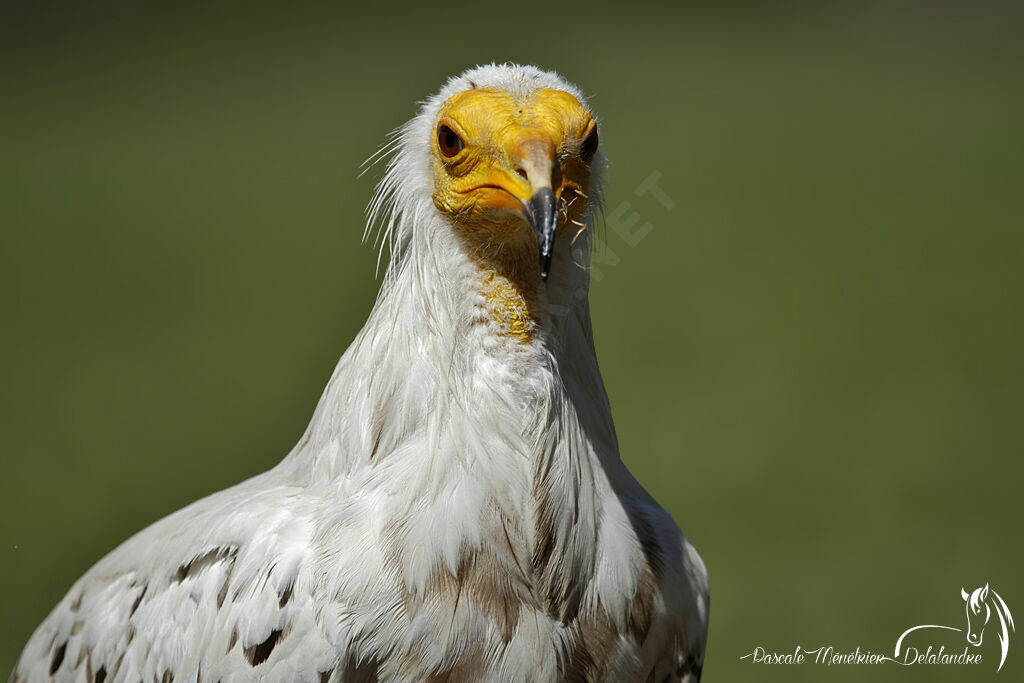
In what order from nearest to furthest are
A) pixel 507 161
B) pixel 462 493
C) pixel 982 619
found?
1. pixel 507 161
2. pixel 462 493
3. pixel 982 619

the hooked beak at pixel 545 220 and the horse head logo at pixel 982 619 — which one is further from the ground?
the hooked beak at pixel 545 220

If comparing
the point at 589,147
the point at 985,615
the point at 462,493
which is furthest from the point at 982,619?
the point at 589,147

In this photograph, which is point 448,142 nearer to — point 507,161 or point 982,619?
point 507,161

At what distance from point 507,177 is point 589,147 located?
243mm

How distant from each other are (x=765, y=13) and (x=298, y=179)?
10.7 meters

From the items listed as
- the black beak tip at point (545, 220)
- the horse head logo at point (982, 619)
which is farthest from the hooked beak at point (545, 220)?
the horse head logo at point (982, 619)

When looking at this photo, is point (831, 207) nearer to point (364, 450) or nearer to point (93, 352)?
point (93, 352)

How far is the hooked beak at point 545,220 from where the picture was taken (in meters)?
1.77

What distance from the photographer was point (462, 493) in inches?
81.3

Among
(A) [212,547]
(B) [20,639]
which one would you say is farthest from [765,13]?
(A) [212,547]

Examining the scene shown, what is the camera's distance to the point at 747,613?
5.51 m

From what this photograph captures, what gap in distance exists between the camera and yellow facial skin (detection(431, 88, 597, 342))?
6.31 ft

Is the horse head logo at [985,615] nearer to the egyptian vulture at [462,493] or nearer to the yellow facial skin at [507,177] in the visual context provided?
the egyptian vulture at [462,493]

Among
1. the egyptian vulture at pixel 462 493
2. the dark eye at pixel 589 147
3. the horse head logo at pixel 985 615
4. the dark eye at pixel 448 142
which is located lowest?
the horse head logo at pixel 985 615
